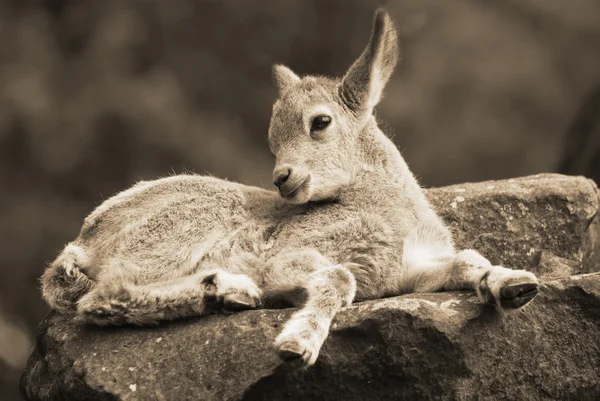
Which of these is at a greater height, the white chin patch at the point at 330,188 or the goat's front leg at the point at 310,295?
the white chin patch at the point at 330,188

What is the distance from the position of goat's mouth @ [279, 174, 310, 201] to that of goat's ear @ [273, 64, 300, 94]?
115cm

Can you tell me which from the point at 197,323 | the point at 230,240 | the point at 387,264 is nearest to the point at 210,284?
the point at 197,323

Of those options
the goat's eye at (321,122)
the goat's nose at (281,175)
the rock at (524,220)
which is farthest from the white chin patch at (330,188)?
the rock at (524,220)

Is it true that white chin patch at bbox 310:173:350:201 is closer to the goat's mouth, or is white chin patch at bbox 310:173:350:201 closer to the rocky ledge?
the goat's mouth

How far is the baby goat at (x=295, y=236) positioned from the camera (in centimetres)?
593

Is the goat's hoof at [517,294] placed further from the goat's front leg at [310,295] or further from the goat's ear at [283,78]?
the goat's ear at [283,78]

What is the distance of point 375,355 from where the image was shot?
5.34 metres

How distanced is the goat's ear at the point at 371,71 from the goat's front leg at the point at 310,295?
1.61 meters

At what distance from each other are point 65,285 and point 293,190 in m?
1.88

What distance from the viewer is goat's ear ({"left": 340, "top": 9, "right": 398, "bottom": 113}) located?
705cm

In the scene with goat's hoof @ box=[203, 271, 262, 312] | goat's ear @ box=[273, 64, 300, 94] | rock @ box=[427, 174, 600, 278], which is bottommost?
rock @ box=[427, 174, 600, 278]

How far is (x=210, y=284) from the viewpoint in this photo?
5973mm

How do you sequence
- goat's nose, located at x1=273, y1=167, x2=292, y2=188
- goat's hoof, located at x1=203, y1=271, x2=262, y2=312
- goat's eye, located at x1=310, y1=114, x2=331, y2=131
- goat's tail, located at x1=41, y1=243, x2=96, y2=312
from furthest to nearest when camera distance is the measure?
1. goat's eye, located at x1=310, y1=114, x2=331, y2=131
2. goat's nose, located at x1=273, y1=167, x2=292, y2=188
3. goat's tail, located at x1=41, y1=243, x2=96, y2=312
4. goat's hoof, located at x1=203, y1=271, x2=262, y2=312

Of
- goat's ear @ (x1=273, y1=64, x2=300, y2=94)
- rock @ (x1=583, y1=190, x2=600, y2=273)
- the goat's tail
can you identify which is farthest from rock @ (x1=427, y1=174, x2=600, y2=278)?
the goat's tail
